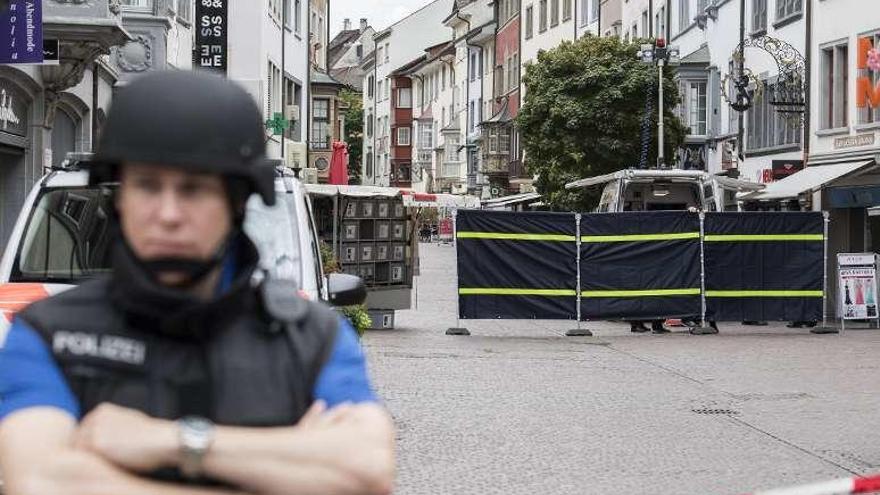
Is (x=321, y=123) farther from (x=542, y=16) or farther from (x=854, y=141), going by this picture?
(x=854, y=141)

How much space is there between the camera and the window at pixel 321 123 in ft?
271

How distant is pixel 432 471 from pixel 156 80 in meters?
8.44

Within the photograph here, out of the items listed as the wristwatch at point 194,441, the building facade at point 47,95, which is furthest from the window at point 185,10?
the wristwatch at point 194,441

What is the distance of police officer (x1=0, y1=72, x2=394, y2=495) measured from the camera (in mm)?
2389

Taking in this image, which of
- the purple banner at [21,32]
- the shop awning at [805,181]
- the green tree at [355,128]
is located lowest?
the shop awning at [805,181]

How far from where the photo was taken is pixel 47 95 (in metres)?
24.7

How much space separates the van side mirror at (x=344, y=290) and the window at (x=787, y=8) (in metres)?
30.9

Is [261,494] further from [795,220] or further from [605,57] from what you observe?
[605,57]

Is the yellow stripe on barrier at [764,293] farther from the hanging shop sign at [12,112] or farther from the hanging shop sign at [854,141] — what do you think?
the hanging shop sign at [12,112]

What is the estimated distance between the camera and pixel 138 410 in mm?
2443

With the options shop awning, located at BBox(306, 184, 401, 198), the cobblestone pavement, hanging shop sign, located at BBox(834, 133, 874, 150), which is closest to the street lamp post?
hanging shop sign, located at BBox(834, 133, 874, 150)

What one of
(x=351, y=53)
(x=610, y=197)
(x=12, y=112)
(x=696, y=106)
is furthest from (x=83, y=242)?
(x=351, y=53)

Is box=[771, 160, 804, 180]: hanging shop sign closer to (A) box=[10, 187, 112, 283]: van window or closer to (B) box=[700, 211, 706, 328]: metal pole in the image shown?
(B) box=[700, 211, 706, 328]: metal pole

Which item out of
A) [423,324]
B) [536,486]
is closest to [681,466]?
[536,486]
